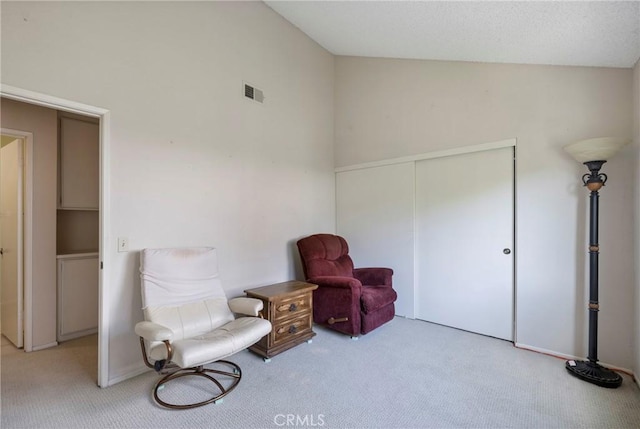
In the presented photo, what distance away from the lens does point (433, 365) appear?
236cm

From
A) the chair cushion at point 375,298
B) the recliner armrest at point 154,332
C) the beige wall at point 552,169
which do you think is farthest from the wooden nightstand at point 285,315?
the beige wall at point 552,169

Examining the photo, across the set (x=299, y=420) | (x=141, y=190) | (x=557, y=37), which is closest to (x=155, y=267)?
(x=141, y=190)

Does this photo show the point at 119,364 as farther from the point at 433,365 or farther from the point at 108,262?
the point at 433,365

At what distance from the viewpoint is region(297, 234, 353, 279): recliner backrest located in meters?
3.25

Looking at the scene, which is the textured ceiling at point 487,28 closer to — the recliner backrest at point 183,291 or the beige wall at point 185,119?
the beige wall at point 185,119

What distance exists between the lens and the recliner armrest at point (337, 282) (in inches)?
111

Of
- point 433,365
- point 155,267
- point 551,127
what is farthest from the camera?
point 551,127

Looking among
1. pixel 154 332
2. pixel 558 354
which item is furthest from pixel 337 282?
pixel 558 354

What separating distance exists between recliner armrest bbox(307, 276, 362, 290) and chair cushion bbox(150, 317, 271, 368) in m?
0.94

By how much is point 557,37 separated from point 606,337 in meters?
2.38

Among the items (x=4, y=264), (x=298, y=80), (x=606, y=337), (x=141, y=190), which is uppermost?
(x=298, y=80)

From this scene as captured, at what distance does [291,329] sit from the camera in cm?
268

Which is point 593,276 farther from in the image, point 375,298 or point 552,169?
point 375,298

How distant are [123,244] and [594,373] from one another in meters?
3.65
